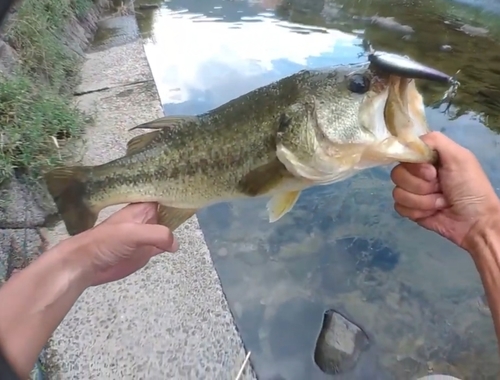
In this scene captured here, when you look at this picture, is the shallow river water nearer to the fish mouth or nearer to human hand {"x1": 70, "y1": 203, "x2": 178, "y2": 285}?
human hand {"x1": 70, "y1": 203, "x2": 178, "y2": 285}

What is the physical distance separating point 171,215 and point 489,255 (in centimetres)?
114

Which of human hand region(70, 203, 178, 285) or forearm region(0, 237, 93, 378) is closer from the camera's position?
forearm region(0, 237, 93, 378)

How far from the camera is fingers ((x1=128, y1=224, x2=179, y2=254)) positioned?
6.18 ft

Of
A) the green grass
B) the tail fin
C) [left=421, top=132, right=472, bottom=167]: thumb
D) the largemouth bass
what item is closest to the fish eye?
the largemouth bass

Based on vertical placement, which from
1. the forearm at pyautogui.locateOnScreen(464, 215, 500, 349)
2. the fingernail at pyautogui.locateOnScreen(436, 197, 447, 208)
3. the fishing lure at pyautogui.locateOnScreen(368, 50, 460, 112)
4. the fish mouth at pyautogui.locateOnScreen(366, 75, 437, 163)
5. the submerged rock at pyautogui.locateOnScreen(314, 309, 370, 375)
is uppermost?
the fishing lure at pyautogui.locateOnScreen(368, 50, 460, 112)

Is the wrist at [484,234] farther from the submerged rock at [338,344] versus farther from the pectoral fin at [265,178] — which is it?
the submerged rock at [338,344]

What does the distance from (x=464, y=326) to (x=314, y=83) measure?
251 centimetres

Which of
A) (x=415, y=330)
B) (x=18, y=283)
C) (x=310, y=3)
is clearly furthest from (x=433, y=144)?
(x=310, y=3)

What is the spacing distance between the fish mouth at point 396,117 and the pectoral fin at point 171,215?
795mm

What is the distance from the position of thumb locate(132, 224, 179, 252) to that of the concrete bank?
2.87 feet

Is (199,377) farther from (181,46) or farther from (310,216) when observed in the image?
(181,46)

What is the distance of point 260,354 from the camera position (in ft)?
10.3

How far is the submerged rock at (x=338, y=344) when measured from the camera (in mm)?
3141

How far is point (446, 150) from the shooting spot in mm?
1752
